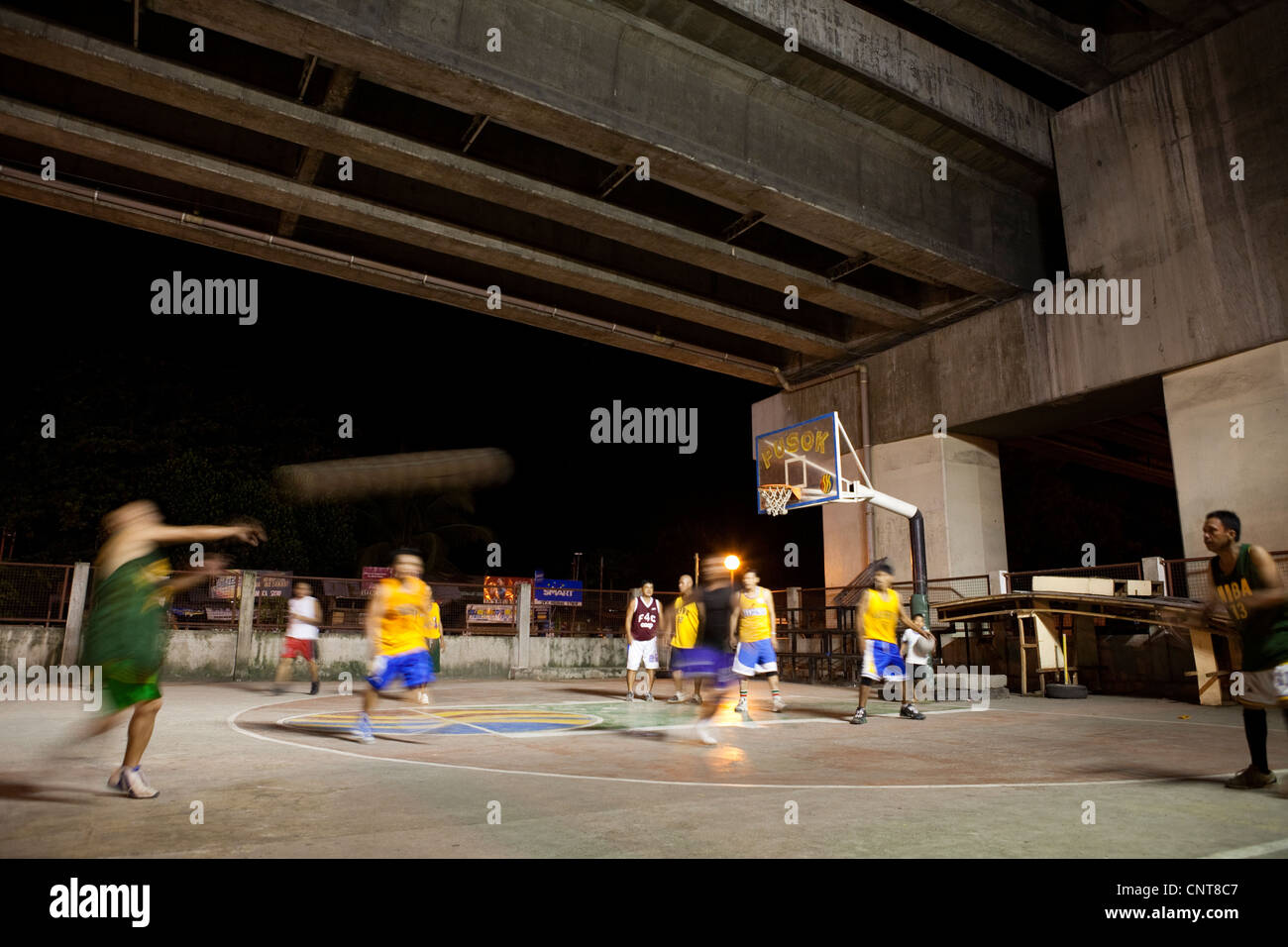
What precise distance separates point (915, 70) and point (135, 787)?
17.0 m

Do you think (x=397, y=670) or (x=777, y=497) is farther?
(x=777, y=497)

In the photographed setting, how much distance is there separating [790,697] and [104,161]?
16.8 m

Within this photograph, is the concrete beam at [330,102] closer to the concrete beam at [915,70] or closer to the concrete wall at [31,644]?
the concrete beam at [915,70]

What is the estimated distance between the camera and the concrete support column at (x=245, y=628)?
18.1 meters

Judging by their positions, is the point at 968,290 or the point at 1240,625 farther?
the point at 968,290

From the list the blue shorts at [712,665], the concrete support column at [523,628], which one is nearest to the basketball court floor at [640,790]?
the blue shorts at [712,665]

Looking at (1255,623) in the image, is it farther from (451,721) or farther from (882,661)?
(451,721)

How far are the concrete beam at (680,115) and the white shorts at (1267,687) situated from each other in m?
11.9

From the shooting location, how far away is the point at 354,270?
18703mm

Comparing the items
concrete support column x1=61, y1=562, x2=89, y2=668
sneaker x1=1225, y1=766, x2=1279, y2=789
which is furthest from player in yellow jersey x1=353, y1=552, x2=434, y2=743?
concrete support column x1=61, y1=562, x2=89, y2=668

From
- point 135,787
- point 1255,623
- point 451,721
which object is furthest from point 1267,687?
point 451,721
